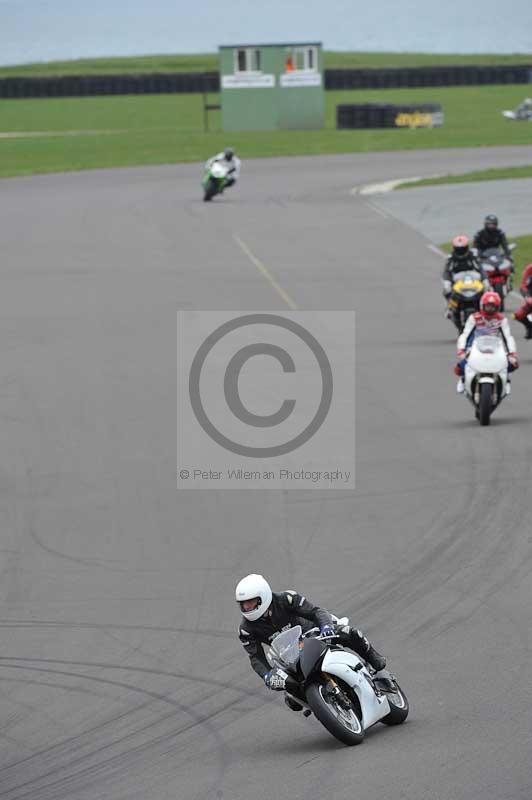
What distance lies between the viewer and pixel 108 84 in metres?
92.5

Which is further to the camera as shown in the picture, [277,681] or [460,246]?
[460,246]

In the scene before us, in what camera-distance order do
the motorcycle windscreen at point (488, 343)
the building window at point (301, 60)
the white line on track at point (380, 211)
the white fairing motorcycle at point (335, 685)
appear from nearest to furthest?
the white fairing motorcycle at point (335, 685) → the motorcycle windscreen at point (488, 343) → the white line on track at point (380, 211) → the building window at point (301, 60)

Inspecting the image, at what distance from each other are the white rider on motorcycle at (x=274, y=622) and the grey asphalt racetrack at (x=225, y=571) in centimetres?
43

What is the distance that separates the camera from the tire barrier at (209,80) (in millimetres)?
90500

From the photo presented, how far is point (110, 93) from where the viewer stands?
307ft

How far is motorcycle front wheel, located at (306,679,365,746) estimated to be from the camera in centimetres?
843

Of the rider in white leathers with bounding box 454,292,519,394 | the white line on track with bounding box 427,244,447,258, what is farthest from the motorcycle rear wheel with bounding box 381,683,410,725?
the white line on track with bounding box 427,244,447,258

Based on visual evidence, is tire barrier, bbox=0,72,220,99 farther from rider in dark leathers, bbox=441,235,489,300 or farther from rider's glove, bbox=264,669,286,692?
rider's glove, bbox=264,669,286,692

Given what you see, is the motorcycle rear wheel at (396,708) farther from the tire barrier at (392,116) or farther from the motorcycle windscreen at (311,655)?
the tire barrier at (392,116)

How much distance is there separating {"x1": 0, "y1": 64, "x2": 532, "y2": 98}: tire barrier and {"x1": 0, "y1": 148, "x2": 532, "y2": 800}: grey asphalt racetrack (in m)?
65.9

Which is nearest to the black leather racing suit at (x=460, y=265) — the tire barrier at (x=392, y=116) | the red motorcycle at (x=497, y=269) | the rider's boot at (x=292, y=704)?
the red motorcycle at (x=497, y=269)

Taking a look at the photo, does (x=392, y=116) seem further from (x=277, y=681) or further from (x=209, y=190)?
(x=277, y=681)

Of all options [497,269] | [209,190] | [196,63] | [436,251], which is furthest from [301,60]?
[196,63]

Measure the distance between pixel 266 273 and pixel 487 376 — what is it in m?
13.7
